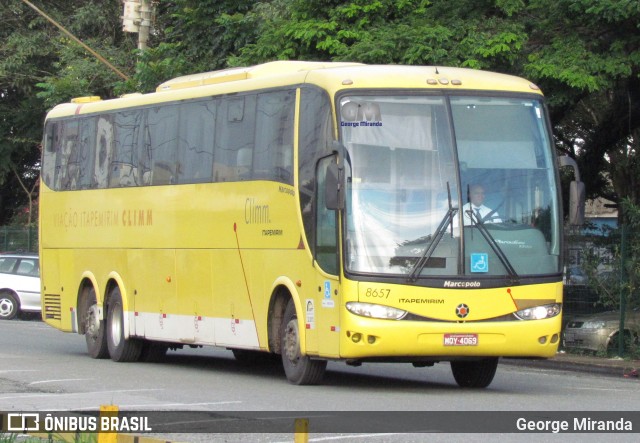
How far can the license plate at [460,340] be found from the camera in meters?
14.1

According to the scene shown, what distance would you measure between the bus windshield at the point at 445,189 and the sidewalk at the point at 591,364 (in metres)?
5.01

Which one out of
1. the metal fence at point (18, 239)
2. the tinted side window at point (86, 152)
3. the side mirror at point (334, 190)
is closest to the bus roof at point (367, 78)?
the side mirror at point (334, 190)

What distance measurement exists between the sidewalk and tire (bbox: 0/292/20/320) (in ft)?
56.2

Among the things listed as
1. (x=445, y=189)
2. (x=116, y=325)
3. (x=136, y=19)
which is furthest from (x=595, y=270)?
(x=136, y=19)

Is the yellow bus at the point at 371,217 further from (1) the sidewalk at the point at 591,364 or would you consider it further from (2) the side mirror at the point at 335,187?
(1) the sidewalk at the point at 591,364

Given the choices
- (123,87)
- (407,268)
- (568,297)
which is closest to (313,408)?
(407,268)

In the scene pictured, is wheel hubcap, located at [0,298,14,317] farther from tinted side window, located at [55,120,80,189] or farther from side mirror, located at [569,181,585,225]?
side mirror, located at [569,181,585,225]

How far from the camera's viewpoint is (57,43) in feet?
136

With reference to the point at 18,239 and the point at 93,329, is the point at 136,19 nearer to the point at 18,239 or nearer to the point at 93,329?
the point at 93,329

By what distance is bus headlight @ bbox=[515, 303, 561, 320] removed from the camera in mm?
14508

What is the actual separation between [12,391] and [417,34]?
11007mm

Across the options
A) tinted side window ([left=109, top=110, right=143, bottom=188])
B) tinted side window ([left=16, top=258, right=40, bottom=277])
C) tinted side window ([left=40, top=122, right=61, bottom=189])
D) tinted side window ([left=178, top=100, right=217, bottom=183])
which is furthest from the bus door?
tinted side window ([left=16, top=258, right=40, bottom=277])

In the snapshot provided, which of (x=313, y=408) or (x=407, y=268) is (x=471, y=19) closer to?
(x=407, y=268)

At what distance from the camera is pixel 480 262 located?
14367 millimetres
